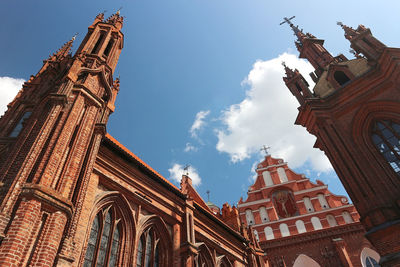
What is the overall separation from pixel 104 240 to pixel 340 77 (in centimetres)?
1906

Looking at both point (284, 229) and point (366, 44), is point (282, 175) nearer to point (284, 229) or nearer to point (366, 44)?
point (284, 229)

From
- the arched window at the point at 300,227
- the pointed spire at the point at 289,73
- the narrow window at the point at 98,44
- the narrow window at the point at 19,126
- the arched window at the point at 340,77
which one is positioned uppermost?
the pointed spire at the point at 289,73

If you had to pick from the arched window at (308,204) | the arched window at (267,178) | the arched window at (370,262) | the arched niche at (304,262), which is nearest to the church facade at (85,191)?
the arched niche at (304,262)

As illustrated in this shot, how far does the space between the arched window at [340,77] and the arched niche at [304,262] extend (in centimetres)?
1331

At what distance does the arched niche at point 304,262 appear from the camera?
2032 cm

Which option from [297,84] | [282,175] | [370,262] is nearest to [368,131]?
[297,84]

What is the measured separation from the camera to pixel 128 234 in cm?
1027

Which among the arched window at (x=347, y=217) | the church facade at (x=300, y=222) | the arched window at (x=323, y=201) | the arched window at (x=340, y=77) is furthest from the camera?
the arched window at (x=323, y=201)

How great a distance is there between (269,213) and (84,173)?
19.5 meters

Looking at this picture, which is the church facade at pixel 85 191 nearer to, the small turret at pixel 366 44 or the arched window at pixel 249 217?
the arched window at pixel 249 217

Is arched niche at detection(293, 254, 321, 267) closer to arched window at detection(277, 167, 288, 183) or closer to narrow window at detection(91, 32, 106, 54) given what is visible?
arched window at detection(277, 167, 288, 183)

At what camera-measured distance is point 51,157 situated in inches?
308

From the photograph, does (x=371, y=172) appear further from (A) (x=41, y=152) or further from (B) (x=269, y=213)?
(A) (x=41, y=152)

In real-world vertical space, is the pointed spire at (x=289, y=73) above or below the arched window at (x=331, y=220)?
above
